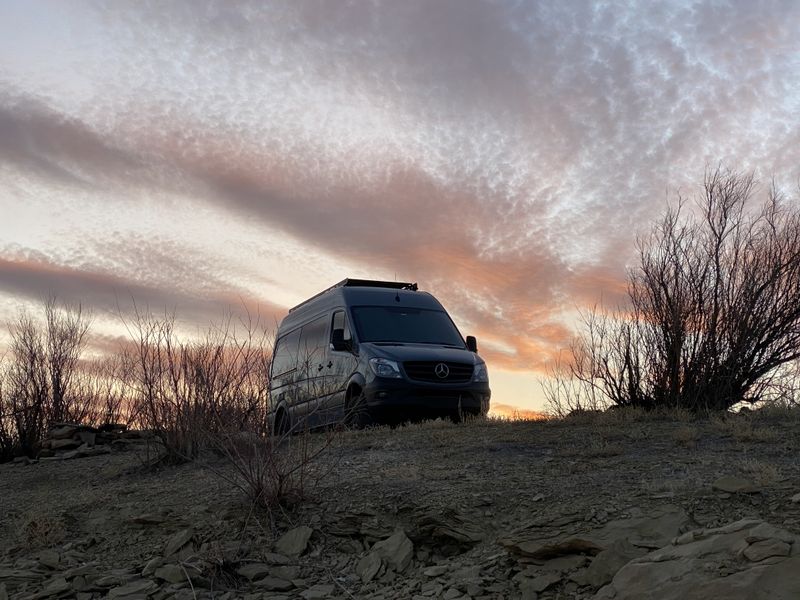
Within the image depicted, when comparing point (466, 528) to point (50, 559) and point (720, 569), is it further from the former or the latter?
point (50, 559)

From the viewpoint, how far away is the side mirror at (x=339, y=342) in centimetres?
1182

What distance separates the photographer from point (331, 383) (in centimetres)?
1152

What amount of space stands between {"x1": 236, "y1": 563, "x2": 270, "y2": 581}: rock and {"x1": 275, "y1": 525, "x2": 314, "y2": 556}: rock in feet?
0.83

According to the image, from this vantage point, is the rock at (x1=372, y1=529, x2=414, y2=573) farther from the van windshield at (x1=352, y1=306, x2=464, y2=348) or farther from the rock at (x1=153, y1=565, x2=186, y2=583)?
the van windshield at (x1=352, y1=306, x2=464, y2=348)

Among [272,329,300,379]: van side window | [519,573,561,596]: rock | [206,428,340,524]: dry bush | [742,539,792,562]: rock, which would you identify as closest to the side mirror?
[272,329,300,379]: van side window

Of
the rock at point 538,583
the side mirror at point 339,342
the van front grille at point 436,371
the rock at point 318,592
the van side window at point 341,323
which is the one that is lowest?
the rock at point 318,592

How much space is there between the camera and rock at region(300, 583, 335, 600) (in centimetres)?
535

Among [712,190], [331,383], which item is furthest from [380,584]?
[712,190]

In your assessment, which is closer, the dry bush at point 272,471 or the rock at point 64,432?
the dry bush at point 272,471

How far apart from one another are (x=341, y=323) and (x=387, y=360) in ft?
4.69

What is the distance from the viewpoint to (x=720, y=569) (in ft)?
12.9

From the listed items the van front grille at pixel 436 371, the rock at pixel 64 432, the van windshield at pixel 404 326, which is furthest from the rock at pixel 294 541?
the rock at pixel 64 432

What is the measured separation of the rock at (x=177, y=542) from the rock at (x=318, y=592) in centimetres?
138

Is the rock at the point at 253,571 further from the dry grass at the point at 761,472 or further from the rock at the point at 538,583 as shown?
the dry grass at the point at 761,472
